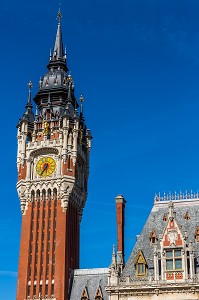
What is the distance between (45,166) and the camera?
81.9m

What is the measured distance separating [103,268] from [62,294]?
231 inches

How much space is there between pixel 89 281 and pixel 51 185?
14529 millimetres

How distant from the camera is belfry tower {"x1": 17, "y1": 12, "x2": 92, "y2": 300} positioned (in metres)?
75.7

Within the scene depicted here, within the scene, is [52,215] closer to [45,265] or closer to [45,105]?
[45,265]

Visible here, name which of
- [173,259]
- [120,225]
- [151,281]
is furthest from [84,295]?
[173,259]

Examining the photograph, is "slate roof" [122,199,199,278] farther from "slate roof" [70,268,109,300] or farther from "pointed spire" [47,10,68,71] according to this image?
"pointed spire" [47,10,68,71]

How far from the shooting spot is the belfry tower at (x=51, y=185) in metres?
75.7

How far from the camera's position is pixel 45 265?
250 feet

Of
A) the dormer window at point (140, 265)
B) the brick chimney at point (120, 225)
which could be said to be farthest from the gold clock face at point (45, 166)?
the dormer window at point (140, 265)

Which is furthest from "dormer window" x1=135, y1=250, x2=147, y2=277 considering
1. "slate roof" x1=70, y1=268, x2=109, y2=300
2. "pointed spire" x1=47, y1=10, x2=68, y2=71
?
"pointed spire" x1=47, y1=10, x2=68, y2=71

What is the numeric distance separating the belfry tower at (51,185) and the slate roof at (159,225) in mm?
12013

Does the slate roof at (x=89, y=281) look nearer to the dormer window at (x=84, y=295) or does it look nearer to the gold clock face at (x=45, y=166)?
the dormer window at (x=84, y=295)

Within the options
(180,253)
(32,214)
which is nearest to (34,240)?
(32,214)

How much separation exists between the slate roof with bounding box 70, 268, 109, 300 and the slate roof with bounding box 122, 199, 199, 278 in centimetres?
692
